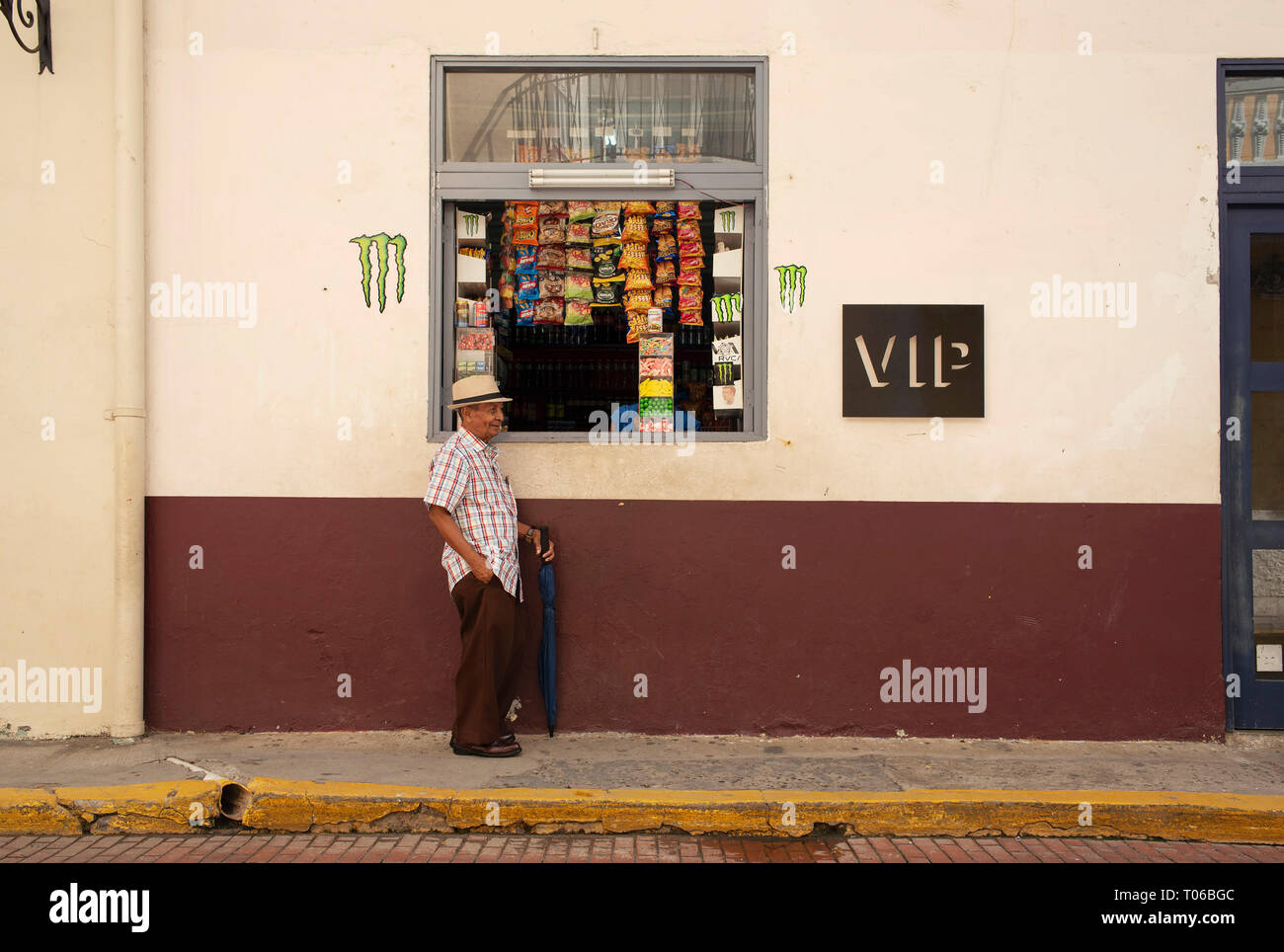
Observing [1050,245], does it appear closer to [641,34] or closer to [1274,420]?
[1274,420]

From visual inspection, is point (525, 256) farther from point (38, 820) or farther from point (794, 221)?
point (38, 820)

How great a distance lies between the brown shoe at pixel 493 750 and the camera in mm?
5582

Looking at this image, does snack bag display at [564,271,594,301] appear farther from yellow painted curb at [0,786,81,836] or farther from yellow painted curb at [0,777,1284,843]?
yellow painted curb at [0,786,81,836]

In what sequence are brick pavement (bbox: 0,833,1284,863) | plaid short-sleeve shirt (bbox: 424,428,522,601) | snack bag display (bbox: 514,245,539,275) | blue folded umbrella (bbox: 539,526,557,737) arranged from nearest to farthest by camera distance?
1. brick pavement (bbox: 0,833,1284,863)
2. plaid short-sleeve shirt (bbox: 424,428,522,601)
3. blue folded umbrella (bbox: 539,526,557,737)
4. snack bag display (bbox: 514,245,539,275)

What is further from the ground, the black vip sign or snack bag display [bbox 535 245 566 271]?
snack bag display [bbox 535 245 566 271]

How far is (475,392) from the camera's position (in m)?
5.56

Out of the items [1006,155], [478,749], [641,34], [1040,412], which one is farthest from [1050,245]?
[478,749]

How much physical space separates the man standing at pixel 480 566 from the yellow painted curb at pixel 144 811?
4.40ft

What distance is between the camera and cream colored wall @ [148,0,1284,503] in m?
5.97

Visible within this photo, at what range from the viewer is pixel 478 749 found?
221 inches

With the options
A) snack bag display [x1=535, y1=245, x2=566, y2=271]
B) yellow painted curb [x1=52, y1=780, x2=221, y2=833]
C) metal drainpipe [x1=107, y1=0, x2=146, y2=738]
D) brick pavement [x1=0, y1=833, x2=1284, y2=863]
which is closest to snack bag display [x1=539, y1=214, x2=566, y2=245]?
snack bag display [x1=535, y1=245, x2=566, y2=271]

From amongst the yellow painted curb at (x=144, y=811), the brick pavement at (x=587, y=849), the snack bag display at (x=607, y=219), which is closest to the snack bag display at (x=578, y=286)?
the snack bag display at (x=607, y=219)

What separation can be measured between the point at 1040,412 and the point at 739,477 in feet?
5.84

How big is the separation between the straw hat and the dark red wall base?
77cm
